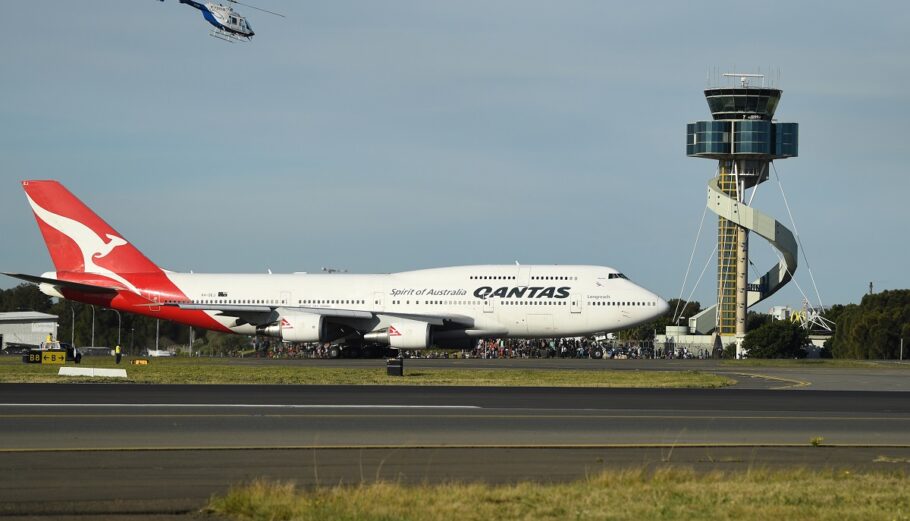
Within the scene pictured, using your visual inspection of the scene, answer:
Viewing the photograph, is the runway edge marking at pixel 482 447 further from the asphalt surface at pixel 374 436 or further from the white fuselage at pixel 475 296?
the white fuselage at pixel 475 296

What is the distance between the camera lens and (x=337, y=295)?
184 ft

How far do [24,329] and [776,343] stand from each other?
5960cm

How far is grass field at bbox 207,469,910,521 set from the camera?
444 inches

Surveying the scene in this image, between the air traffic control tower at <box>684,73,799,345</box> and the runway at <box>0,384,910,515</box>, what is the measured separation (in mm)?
72725

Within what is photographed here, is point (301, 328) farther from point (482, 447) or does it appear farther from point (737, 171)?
point (737, 171)

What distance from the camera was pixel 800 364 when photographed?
162 ft

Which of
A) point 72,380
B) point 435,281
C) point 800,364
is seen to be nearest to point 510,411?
point 72,380

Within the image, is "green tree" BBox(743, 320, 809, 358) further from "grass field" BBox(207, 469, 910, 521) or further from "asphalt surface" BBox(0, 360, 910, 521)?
"grass field" BBox(207, 469, 910, 521)

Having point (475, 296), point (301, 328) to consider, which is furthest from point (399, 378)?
point (475, 296)

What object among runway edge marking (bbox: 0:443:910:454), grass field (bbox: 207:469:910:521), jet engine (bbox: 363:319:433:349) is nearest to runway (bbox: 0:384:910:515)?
runway edge marking (bbox: 0:443:910:454)

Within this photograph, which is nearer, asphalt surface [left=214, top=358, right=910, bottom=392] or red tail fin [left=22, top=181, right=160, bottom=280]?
asphalt surface [left=214, top=358, right=910, bottom=392]

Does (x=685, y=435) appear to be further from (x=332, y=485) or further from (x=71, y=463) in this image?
(x=71, y=463)

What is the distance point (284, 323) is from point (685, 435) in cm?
3625

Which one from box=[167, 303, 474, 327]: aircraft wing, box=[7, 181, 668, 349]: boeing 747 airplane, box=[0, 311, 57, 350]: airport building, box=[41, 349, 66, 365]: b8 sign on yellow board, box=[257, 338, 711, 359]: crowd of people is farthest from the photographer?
box=[0, 311, 57, 350]: airport building
